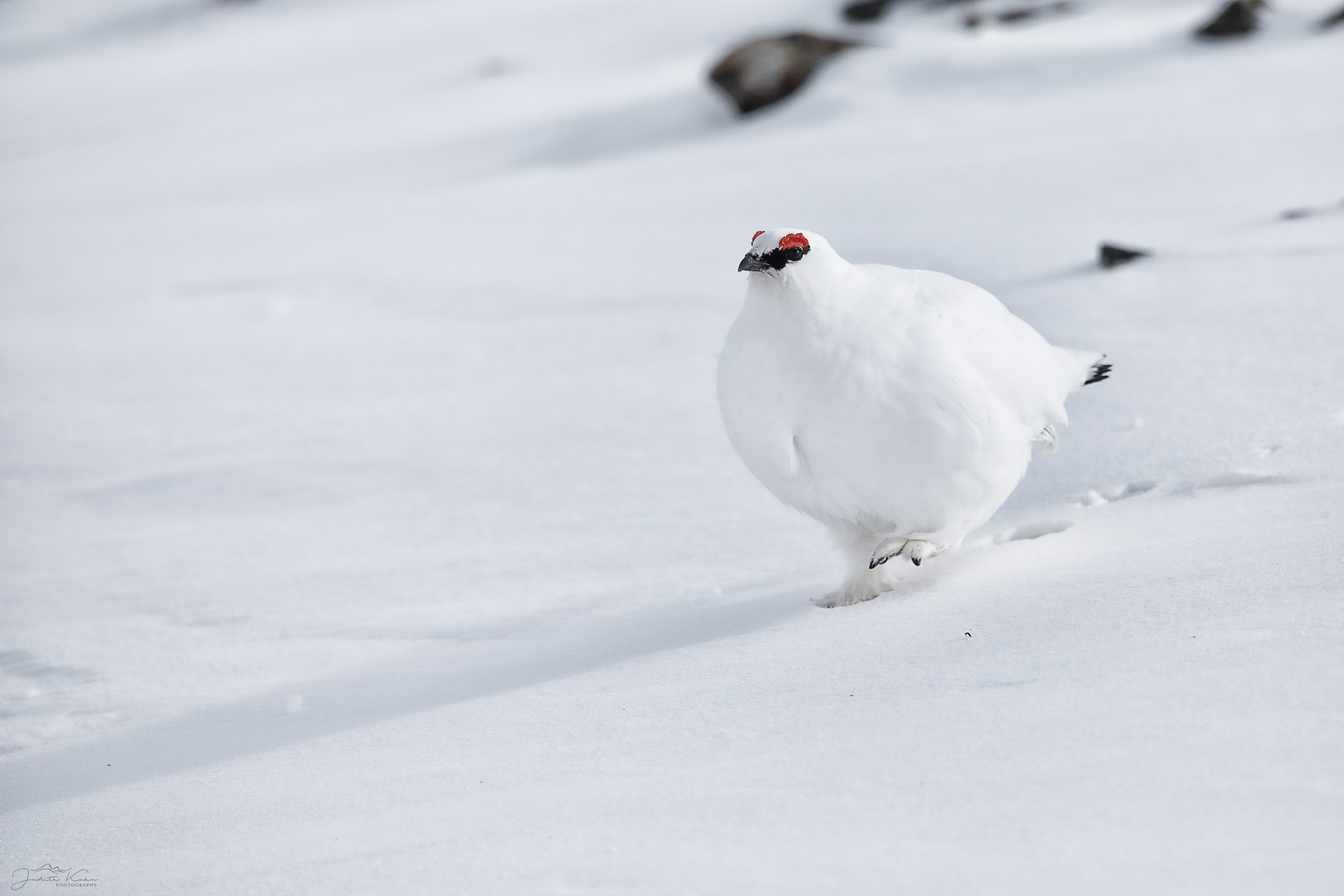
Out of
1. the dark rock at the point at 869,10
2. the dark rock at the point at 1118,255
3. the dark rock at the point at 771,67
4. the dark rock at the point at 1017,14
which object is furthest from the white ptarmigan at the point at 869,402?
the dark rock at the point at 869,10

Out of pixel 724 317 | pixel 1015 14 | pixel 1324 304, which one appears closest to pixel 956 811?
pixel 1324 304

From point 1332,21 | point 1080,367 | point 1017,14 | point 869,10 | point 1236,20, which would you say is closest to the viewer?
point 1080,367

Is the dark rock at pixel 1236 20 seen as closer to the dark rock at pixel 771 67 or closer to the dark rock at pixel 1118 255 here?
the dark rock at pixel 771 67

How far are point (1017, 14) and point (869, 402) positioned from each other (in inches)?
285

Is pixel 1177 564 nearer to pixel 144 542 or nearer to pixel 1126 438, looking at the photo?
pixel 1126 438

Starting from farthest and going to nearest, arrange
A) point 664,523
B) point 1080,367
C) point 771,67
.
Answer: point 771,67
point 664,523
point 1080,367

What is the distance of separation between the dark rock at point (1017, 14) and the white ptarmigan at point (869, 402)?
665 cm

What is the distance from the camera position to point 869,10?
9.79 metres

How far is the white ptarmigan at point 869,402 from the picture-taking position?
239 centimetres

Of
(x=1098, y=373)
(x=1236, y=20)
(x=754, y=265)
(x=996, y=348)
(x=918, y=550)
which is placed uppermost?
(x=754, y=265)

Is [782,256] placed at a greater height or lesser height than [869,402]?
greater

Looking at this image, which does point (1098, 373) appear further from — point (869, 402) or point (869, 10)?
point (869, 10)

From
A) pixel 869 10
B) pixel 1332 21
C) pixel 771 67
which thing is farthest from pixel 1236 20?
pixel 869 10

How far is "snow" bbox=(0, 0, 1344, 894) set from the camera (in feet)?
5.48
